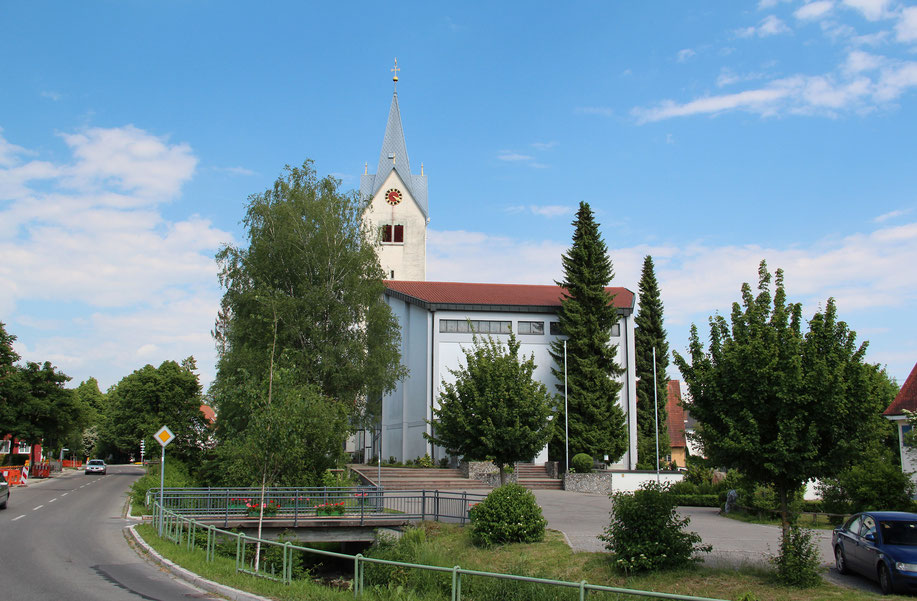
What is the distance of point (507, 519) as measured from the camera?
19828mm

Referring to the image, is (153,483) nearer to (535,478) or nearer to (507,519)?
(507,519)

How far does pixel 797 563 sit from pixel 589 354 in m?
33.3

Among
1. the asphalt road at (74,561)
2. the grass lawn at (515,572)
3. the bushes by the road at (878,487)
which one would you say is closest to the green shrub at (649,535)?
the grass lawn at (515,572)

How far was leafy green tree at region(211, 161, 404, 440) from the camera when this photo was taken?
114 feet

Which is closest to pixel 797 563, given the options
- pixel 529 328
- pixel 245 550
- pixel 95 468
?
pixel 245 550

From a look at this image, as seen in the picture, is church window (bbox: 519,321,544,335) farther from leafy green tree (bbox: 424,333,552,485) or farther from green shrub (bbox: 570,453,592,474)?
leafy green tree (bbox: 424,333,552,485)

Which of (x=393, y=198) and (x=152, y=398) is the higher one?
(x=393, y=198)

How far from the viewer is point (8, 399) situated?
5447 centimetres

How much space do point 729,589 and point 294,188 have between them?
30482 mm

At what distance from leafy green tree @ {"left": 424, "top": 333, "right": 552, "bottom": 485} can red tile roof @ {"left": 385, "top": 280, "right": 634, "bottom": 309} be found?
648 inches

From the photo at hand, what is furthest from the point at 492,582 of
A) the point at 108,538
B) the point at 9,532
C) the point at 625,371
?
the point at 625,371

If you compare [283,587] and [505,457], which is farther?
[505,457]

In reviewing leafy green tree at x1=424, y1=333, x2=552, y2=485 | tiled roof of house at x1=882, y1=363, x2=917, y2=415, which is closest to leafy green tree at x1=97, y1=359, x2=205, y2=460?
leafy green tree at x1=424, y1=333, x2=552, y2=485

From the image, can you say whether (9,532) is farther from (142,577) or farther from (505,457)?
(505,457)
